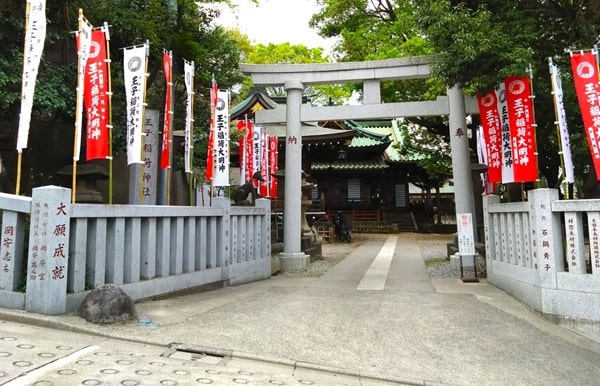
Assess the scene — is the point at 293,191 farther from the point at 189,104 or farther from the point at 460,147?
the point at 460,147

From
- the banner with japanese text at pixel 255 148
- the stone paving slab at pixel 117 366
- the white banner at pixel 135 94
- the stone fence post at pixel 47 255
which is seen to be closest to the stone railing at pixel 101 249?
the stone fence post at pixel 47 255

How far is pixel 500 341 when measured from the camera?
533cm

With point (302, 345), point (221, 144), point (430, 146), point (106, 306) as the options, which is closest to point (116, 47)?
point (221, 144)

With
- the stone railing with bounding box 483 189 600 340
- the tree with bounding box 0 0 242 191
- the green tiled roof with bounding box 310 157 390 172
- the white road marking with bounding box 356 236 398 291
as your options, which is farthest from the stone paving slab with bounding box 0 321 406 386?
the green tiled roof with bounding box 310 157 390 172

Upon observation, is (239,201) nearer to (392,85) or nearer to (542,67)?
(542,67)

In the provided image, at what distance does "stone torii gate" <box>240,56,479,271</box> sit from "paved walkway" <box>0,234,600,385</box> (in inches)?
152

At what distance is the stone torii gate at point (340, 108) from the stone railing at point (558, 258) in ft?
11.3

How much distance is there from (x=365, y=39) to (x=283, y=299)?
48.0 feet

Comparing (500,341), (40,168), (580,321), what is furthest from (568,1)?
(40,168)

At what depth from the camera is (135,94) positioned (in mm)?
6996

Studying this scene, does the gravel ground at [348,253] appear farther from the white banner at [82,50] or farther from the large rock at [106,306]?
the white banner at [82,50]

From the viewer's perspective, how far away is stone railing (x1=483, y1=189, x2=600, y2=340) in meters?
5.91

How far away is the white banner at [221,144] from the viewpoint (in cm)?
888

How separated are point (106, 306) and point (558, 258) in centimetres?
620
